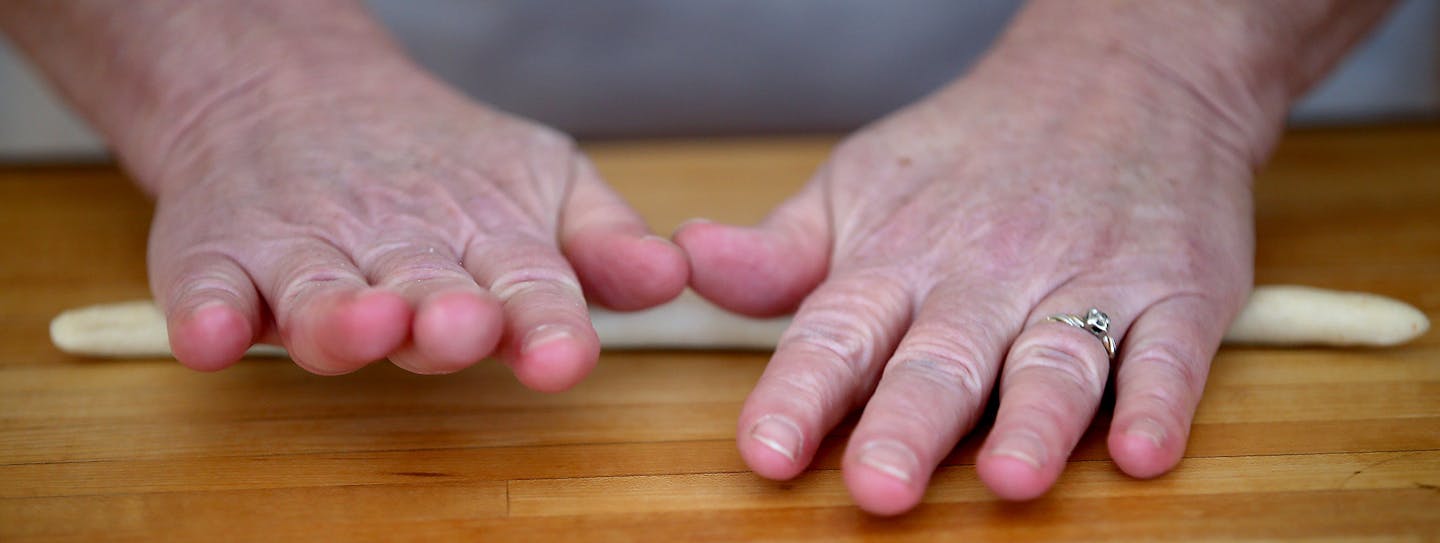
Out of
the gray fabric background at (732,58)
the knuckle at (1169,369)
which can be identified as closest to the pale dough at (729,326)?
the knuckle at (1169,369)

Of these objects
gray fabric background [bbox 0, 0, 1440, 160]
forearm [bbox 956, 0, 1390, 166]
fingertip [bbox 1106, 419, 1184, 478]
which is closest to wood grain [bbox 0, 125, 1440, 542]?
fingertip [bbox 1106, 419, 1184, 478]

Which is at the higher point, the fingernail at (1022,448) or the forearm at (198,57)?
the fingernail at (1022,448)

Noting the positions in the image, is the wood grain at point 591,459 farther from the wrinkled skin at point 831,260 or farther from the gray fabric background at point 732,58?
the gray fabric background at point 732,58

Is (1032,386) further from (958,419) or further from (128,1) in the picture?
(128,1)

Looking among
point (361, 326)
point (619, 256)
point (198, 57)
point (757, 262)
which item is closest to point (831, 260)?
point (757, 262)

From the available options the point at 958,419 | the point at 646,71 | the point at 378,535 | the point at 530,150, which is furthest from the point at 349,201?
the point at 646,71

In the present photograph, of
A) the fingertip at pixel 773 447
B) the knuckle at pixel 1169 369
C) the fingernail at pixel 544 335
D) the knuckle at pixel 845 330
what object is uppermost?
the fingernail at pixel 544 335

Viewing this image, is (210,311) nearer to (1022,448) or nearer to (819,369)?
(819,369)
